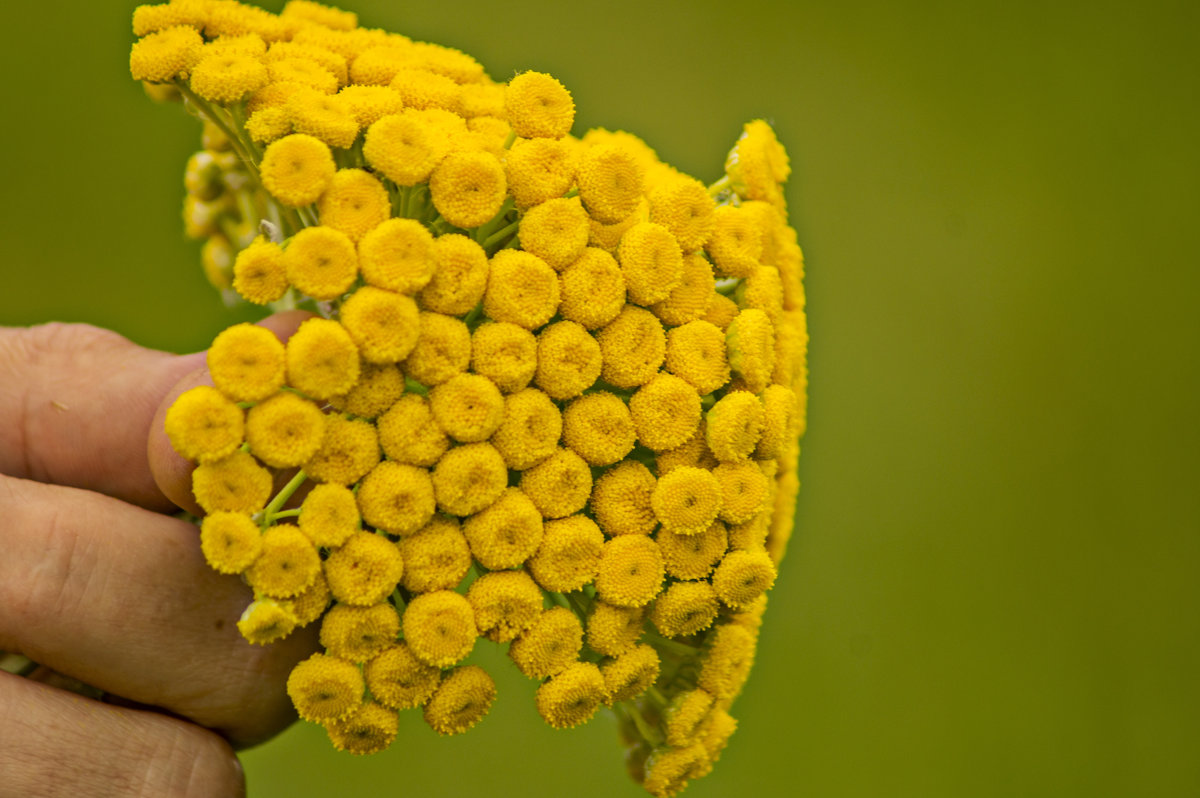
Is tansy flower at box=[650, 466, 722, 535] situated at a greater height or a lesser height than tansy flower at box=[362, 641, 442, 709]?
greater

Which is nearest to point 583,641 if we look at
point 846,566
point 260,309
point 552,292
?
point 552,292

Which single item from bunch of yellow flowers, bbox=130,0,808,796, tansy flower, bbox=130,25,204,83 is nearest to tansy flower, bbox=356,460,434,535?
bunch of yellow flowers, bbox=130,0,808,796

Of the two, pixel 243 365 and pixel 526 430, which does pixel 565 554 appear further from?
pixel 243 365

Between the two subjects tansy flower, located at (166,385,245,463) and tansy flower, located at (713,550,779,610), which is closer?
tansy flower, located at (166,385,245,463)

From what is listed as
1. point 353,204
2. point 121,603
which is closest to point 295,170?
point 353,204

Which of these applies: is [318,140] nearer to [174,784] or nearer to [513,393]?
[513,393]

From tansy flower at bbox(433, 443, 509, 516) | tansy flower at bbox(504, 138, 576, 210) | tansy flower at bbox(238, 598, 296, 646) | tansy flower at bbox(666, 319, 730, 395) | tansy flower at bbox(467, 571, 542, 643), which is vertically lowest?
tansy flower at bbox(238, 598, 296, 646)

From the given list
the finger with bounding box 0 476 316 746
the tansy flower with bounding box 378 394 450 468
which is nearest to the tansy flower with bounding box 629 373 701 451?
the tansy flower with bounding box 378 394 450 468

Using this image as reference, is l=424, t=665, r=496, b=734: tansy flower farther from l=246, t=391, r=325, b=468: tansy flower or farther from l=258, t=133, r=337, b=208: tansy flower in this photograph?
l=258, t=133, r=337, b=208: tansy flower
